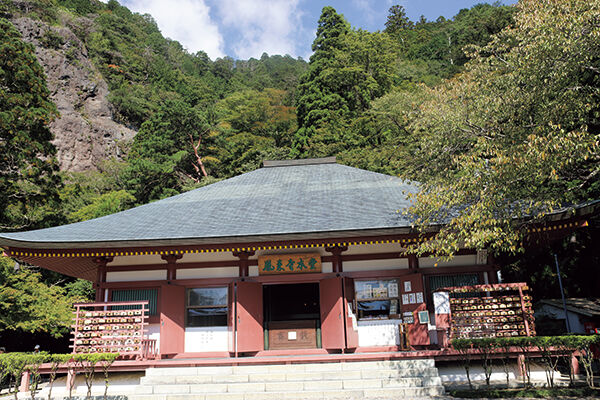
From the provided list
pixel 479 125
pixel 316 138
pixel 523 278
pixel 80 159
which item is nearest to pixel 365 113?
pixel 316 138

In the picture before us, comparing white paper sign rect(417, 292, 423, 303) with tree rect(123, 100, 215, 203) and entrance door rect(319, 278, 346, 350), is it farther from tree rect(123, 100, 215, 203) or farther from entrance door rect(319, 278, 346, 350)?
tree rect(123, 100, 215, 203)

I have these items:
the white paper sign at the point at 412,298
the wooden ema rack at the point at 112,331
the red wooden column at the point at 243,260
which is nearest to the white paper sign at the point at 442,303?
the white paper sign at the point at 412,298

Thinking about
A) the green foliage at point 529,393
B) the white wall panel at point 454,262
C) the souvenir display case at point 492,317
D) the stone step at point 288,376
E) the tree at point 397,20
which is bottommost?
the green foliage at point 529,393

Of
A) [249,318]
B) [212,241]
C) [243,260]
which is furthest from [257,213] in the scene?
[249,318]

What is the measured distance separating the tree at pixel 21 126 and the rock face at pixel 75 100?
23332 mm

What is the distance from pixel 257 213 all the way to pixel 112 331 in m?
4.37

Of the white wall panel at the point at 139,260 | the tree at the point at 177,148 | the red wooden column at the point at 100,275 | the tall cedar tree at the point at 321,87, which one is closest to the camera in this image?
the red wooden column at the point at 100,275

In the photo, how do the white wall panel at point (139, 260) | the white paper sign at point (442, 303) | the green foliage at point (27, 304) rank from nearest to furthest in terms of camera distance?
1. the white paper sign at point (442, 303)
2. the white wall panel at point (139, 260)
3. the green foliage at point (27, 304)

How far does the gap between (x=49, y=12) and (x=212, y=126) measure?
34.1 m

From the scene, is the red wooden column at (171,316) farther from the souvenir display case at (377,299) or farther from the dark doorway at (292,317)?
the souvenir display case at (377,299)

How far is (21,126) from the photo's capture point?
1842 centimetres

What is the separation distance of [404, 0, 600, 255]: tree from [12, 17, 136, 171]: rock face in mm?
39890

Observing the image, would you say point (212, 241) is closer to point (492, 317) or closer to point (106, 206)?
point (492, 317)

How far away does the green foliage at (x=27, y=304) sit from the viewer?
545 inches
